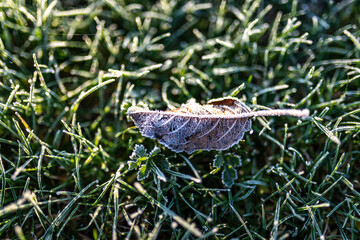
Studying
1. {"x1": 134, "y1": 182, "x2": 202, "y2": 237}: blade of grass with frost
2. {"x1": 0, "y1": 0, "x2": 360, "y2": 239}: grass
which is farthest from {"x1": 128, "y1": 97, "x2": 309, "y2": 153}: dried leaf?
{"x1": 134, "y1": 182, "x2": 202, "y2": 237}: blade of grass with frost

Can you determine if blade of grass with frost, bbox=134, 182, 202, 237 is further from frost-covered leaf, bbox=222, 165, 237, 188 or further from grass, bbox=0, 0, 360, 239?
frost-covered leaf, bbox=222, 165, 237, 188

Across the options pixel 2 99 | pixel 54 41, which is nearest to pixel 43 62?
pixel 54 41

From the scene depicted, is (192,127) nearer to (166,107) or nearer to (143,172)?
(143,172)

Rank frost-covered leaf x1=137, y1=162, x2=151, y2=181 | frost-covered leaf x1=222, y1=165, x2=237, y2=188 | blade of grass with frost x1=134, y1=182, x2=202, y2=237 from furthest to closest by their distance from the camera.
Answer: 1. frost-covered leaf x1=222, y1=165, x2=237, y2=188
2. frost-covered leaf x1=137, y1=162, x2=151, y2=181
3. blade of grass with frost x1=134, y1=182, x2=202, y2=237

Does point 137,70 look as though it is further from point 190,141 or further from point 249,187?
point 249,187

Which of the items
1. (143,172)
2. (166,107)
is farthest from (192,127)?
(166,107)

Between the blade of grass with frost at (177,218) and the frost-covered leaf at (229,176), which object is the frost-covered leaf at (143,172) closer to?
the blade of grass with frost at (177,218)

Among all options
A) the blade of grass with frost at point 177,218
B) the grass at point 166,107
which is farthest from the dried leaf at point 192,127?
the blade of grass with frost at point 177,218
